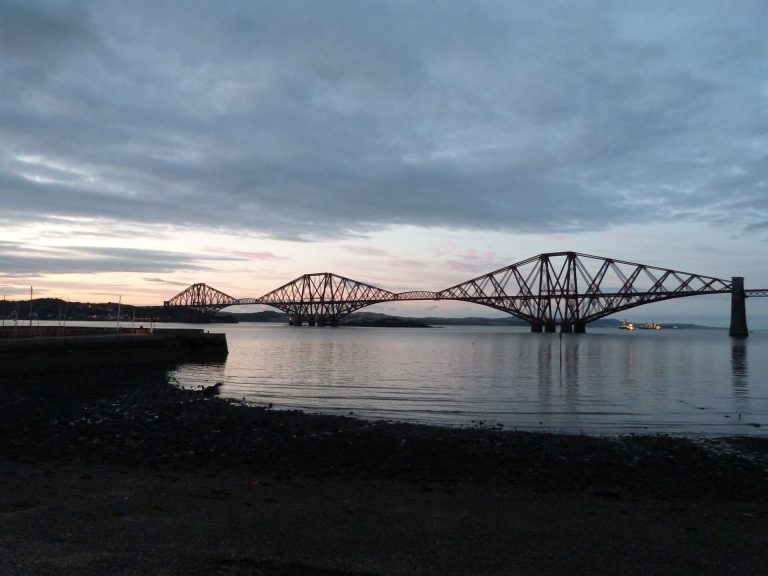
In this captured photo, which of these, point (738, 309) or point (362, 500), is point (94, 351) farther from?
point (738, 309)

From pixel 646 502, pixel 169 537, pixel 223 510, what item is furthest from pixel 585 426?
pixel 169 537

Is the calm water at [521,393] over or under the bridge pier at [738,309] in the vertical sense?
under

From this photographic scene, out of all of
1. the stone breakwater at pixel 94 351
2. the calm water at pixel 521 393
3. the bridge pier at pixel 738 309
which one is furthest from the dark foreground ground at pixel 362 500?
the bridge pier at pixel 738 309

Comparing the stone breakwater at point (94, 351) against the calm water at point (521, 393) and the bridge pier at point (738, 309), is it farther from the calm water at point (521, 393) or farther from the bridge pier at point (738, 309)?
the bridge pier at point (738, 309)

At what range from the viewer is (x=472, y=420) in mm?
17219

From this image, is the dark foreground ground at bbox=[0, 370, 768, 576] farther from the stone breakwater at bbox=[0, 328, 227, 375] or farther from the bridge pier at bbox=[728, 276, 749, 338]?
the bridge pier at bbox=[728, 276, 749, 338]

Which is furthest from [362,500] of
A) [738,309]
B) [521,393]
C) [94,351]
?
[738,309]

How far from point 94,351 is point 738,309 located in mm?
131071

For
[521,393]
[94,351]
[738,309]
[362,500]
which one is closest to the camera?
[362,500]

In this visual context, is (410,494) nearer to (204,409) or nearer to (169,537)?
(169,537)

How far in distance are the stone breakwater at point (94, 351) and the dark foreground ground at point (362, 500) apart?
13.1 meters

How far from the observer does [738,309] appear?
126m

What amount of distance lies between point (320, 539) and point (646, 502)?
4.82 m

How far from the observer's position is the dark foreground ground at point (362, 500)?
552 centimetres
